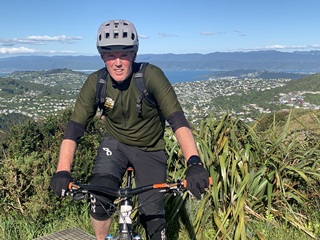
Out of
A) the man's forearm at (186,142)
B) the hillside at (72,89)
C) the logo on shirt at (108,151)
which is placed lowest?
the hillside at (72,89)

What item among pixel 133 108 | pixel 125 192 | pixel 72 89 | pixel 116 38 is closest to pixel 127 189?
pixel 125 192

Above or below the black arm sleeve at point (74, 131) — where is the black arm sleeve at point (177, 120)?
above

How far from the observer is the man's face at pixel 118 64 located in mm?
3285

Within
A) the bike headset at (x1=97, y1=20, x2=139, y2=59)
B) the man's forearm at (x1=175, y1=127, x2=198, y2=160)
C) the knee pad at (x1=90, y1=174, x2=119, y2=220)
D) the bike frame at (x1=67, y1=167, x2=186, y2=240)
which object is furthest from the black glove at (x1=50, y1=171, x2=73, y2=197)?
the bike headset at (x1=97, y1=20, x2=139, y2=59)

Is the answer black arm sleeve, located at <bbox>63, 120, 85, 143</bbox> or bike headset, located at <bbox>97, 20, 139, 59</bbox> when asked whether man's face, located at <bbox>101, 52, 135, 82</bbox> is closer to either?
bike headset, located at <bbox>97, 20, 139, 59</bbox>

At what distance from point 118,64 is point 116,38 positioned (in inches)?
9.3

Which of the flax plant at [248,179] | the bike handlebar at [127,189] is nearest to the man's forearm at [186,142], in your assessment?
the bike handlebar at [127,189]

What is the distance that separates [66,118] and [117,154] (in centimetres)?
336

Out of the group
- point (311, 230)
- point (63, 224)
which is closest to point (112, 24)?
point (63, 224)

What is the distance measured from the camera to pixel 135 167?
3.66 metres

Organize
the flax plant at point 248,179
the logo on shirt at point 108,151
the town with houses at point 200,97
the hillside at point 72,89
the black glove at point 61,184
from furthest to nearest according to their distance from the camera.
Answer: the hillside at point 72,89 < the town with houses at point 200,97 < the flax plant at point 248,179 < the logo on shirt at point 108,151 < the black glove at point 61,184

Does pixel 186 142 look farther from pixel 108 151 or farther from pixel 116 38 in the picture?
pixel 116 38

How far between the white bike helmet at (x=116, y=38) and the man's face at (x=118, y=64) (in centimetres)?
7

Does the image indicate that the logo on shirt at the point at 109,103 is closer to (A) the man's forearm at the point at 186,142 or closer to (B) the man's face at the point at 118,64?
(B) the man's face at the point at 118,64
